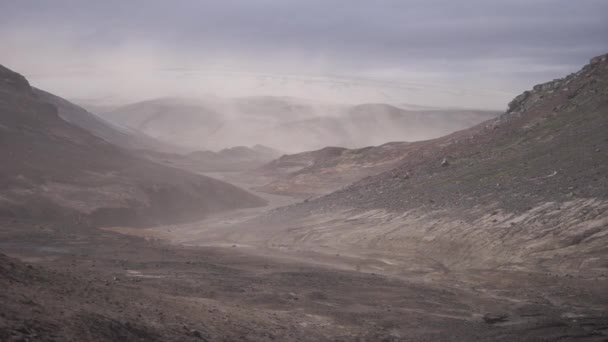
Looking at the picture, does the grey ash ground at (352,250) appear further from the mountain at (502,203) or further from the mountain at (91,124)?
the mountain at (91,124)

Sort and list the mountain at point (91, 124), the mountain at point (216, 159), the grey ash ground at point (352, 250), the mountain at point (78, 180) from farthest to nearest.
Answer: the mountain at point (91, 124) → the mountain at point (216, 159) → the mountain at point (78, 180) → the grey ash ground at point (352, 250)

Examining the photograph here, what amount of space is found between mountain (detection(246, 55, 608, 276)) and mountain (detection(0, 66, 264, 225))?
1015 centimetres

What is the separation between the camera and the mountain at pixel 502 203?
73.9 feet

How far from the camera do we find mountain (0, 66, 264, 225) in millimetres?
38969

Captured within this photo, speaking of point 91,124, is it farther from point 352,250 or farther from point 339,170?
point 352,250

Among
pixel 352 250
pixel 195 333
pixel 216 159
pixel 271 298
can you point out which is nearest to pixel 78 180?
pixel 352 250

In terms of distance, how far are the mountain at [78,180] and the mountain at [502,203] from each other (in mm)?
10147

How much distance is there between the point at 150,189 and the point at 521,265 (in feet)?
103

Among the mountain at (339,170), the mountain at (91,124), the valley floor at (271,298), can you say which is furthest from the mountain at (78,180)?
the mountain at (91,124)

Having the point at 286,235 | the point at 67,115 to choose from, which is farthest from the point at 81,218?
the point at 67,115

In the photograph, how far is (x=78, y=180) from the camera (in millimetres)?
44000

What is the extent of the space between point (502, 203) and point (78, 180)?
28459 mm

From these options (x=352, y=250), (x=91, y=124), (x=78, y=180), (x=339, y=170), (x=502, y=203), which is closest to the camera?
(x=502, y=203)

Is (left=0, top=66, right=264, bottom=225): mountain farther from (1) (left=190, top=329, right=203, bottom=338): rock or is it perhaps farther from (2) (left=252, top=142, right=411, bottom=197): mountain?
(1) (left=190, top=329, right=203, bottom=338): rock
